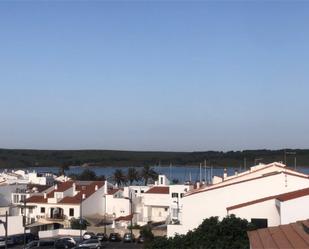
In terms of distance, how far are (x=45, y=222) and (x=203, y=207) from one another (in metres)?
34.2

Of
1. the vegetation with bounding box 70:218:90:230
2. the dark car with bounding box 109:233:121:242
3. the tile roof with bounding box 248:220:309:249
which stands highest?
the tile roof with bounding box 248:220:309:249

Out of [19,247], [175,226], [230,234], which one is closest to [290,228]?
[230,234]

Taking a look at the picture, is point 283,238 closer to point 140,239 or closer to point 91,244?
point 91,244

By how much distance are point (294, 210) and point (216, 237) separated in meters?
3.75

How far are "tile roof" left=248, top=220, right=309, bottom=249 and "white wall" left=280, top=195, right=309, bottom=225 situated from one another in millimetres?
7234

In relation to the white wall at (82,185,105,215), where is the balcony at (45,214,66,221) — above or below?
below

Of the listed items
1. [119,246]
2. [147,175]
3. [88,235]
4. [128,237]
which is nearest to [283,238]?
[119,246]

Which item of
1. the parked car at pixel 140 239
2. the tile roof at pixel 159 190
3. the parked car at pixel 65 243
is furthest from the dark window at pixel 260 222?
the tile roof at pixel 159 190

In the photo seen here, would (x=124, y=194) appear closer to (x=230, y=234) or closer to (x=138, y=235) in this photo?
(x=138, y=235)

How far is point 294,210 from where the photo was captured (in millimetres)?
27516

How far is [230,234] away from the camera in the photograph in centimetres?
2755

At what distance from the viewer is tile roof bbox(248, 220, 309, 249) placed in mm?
16188

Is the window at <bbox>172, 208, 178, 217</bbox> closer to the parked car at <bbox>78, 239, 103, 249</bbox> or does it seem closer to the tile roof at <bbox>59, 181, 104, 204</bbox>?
the parked car at <bbox>78, 239, 103, 249</bbox>

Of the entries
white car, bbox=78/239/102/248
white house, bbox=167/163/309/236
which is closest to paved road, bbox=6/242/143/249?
white car, bbox=78/239/102/248
